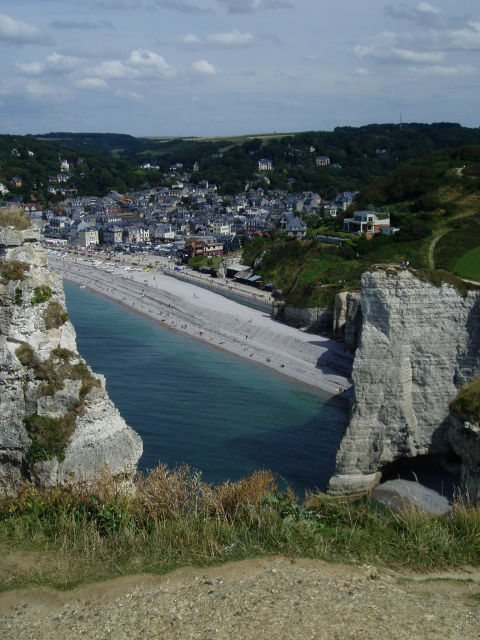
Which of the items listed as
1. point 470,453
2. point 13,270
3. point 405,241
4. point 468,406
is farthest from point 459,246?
point 13,270

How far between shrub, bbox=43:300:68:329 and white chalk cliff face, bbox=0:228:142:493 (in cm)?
3

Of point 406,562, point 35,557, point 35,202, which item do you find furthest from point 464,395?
point 35,202

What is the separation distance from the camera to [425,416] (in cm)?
2217

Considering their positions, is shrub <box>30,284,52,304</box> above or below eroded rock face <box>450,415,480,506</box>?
above

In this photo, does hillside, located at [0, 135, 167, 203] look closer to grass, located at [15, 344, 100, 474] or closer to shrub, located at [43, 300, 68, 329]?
shrub, located at [43, 300, 68, 329]

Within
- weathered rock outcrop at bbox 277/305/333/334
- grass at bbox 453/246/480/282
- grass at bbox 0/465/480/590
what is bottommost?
weathered rock outcrop at bbox 277/305/333/334

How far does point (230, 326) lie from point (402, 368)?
1128 inches

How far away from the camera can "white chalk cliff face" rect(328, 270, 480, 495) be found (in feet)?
69.7

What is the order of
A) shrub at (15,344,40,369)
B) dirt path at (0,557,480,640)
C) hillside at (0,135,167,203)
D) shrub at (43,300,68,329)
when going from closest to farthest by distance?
dirt path at (0,557,480,640) → shrub at (15,344,40,369) → shrub at (43,300,68,329) → hillside at (0,135,167,203)

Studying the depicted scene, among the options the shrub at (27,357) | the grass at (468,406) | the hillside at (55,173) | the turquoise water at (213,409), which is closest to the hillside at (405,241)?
the turquoise water at (213,409)

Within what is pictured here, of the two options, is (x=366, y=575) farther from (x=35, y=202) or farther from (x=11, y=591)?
(x=35, y=202)

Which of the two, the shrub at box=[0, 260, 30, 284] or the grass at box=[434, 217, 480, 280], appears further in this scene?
the grass at box=[434, 217, 480, 280]

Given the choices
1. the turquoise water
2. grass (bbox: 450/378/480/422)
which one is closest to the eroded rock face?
grass (bbox: 450/378/480/422)

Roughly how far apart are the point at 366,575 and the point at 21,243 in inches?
478
